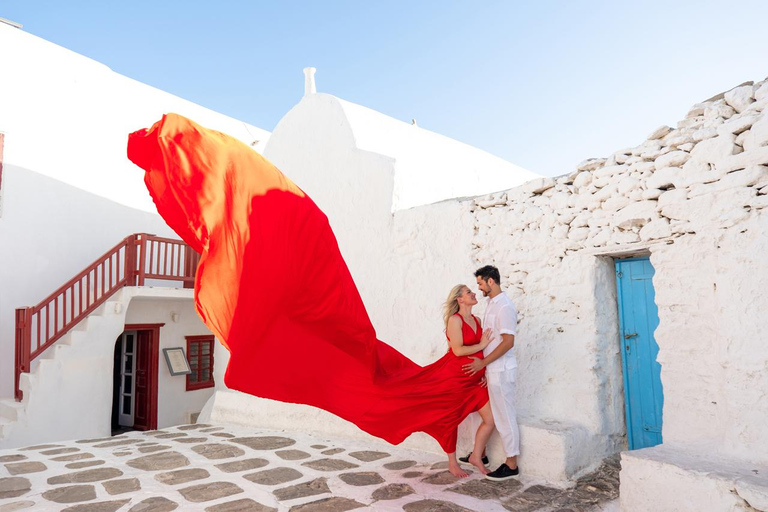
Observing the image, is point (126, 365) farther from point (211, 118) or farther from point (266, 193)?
point (266, 193)

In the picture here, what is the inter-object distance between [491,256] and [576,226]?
0.97 m

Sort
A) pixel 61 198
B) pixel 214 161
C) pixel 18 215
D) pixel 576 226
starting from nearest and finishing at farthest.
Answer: pixel 214 161, pixel 576 226, pixel 18 215, pixel 61 198

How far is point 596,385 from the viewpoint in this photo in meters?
4.26

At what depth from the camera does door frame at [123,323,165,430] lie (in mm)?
9594

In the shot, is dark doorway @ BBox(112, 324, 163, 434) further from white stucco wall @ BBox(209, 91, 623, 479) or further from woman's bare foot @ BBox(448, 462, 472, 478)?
woman's bare foot @ BBox(448, 462, 472, 478)

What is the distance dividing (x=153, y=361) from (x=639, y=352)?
342 inches

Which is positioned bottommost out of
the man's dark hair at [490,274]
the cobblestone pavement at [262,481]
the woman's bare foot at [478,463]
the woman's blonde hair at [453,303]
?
the cobblestone pavement at [262,481]

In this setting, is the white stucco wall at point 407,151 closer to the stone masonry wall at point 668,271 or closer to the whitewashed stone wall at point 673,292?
the stone masonry wall at point 668,271

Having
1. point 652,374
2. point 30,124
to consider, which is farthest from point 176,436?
point 30,124

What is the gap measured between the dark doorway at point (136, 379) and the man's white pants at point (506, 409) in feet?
25.2

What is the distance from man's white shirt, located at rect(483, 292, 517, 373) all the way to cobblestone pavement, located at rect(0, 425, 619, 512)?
0.93m

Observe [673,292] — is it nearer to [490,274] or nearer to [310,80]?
[490,274]

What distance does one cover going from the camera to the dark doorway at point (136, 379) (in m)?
9.66

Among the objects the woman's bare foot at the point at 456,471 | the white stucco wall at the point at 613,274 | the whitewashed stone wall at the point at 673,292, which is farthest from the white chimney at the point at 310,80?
the woman's bare foot at the point at 456,471
